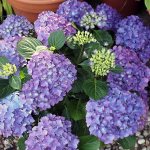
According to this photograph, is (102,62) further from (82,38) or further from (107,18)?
(107,18)

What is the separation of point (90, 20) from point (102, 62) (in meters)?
0.38

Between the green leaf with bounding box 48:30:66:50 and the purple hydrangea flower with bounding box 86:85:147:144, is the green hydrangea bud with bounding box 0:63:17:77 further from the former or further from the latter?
the purple hydrangea flower with bounding box 86:85:147:144

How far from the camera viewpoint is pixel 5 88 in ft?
5.86

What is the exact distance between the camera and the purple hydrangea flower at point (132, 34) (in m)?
1.99

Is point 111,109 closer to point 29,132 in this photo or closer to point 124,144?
point 124,144

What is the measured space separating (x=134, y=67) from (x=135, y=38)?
265 mm

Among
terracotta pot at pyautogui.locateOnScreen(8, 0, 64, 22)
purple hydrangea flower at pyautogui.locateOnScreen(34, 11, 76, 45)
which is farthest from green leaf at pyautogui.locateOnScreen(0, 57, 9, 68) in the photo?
terracotta pot at pyautogui.locateOnScreen(8, 0, 64, 22)

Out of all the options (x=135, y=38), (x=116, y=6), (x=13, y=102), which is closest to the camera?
(x=13, y=102)

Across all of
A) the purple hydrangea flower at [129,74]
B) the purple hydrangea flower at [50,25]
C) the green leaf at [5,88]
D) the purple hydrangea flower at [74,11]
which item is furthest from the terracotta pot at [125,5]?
the green leaf at [5,88]

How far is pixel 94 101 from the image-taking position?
169 centimetres

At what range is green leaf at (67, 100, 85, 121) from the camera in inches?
71.7

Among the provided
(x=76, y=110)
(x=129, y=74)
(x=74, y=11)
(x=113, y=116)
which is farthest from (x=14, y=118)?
A: (x=74, y=11)

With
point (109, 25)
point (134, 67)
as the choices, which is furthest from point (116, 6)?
point (134, 67)

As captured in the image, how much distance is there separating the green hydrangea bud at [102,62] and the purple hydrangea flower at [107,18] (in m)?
0.38
